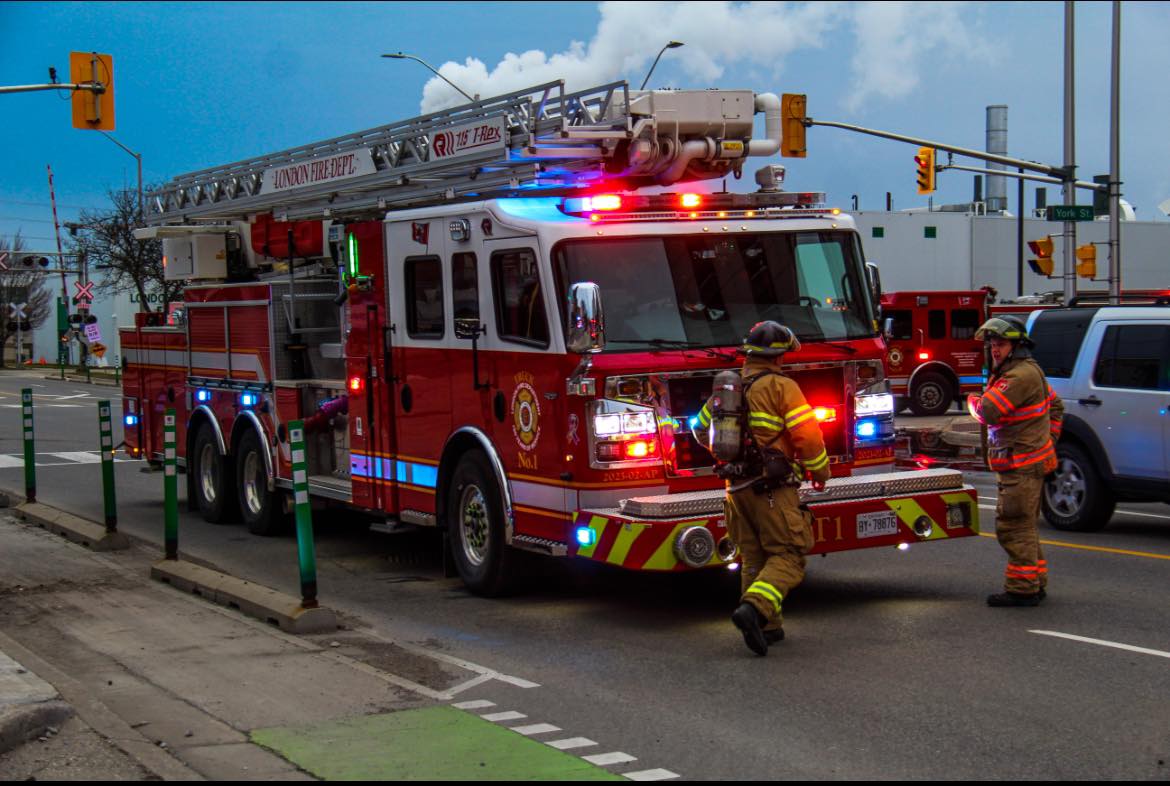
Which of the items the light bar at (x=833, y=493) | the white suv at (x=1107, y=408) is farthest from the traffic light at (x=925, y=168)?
the light bar at (x=833, y=493)

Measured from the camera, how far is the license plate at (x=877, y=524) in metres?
9.38

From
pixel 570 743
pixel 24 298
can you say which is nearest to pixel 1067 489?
pixel 570 743

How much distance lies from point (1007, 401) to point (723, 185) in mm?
2621

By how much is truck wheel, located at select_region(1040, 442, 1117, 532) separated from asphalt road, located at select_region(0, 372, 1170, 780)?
0.18 meters

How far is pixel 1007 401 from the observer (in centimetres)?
967

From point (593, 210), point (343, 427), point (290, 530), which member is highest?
point (593, 210)

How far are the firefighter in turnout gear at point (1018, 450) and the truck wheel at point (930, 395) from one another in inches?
899

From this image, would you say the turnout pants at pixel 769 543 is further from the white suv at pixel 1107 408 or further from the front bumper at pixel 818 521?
the white suv at pixel 1107 408

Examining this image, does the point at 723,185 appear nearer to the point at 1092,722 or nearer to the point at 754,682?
the point at 754,682

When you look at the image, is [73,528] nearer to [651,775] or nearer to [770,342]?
[770,342]

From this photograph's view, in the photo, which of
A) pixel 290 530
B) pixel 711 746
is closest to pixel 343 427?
pixel 290 530

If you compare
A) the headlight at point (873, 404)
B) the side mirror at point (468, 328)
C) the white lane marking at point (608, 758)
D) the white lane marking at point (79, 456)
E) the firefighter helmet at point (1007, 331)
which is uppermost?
the side mirror at point (468, 328)

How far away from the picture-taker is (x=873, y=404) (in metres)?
10.0

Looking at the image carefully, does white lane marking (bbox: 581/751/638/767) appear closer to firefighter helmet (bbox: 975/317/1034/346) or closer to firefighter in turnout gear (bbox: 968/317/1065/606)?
firefighter in turnout gear (bbox: 968/317/1065/606)
